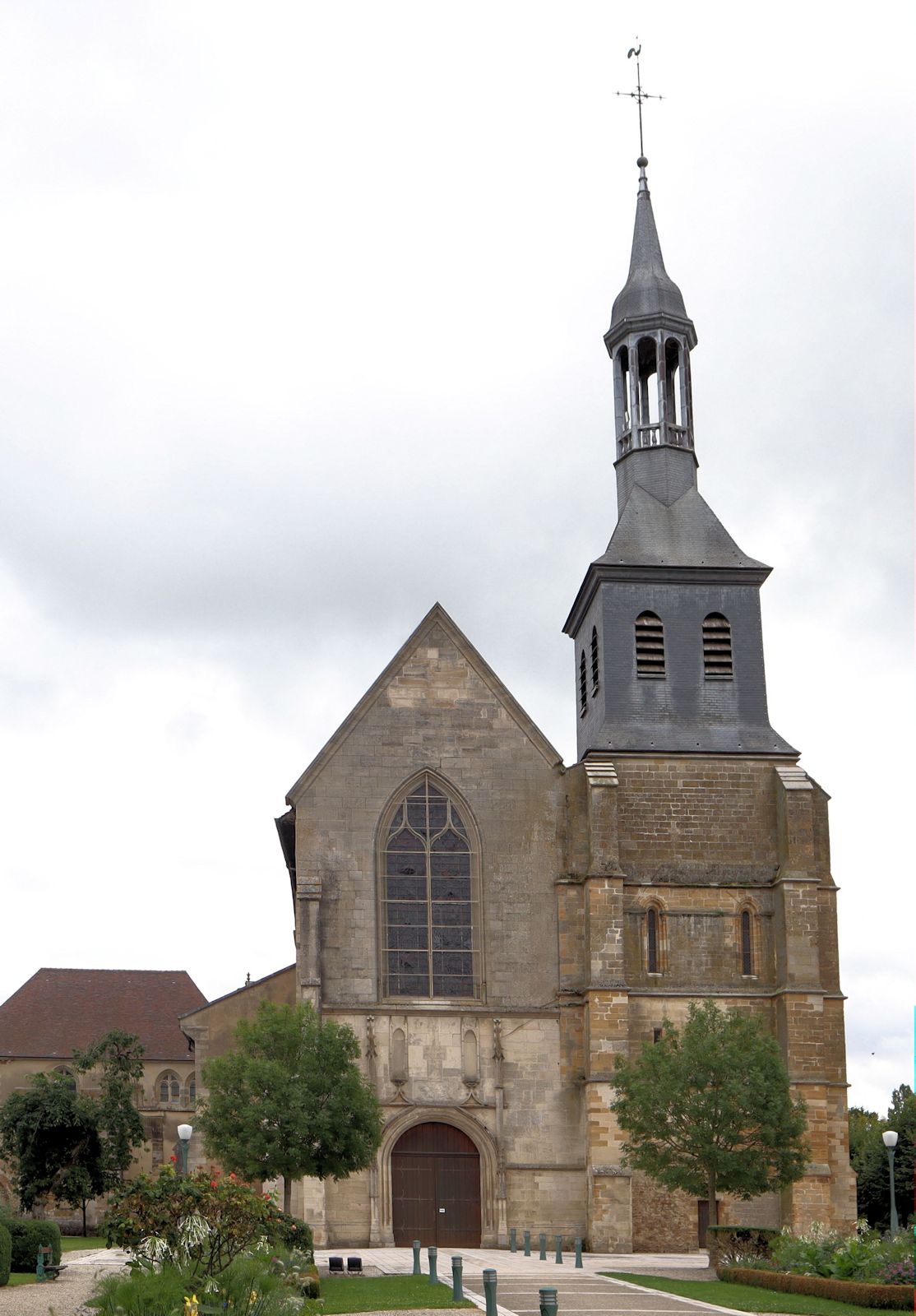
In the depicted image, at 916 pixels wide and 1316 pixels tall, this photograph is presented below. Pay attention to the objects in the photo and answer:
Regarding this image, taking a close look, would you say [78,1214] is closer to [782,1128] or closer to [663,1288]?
[782,1128]

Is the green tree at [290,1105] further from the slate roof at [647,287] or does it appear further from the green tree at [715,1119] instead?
the slate roof at [647,287]

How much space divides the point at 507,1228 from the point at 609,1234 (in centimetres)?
242

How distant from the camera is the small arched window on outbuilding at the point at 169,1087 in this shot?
211 ft

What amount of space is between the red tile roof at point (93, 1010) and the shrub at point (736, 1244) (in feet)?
120

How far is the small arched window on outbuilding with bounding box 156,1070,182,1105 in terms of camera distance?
64.4m

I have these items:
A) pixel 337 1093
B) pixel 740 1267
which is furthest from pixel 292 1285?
pixel 337 1093

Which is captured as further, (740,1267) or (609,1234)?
(609,1234)

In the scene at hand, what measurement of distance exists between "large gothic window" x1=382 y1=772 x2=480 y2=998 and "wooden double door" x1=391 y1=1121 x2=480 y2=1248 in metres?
3.32

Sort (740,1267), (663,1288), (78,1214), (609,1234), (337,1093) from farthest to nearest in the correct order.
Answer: (78,1214) < (609,1234) < (337,1093) < (740,1267) < (663,1288)

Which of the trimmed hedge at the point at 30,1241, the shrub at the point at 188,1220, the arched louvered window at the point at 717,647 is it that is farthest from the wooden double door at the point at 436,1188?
the shrub at the point at 188,1220

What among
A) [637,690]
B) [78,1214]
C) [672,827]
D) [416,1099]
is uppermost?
[637,690]

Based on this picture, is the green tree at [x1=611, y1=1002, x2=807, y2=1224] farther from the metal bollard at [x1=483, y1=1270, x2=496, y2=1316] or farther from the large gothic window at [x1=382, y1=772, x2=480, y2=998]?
the metal bollard at [x1=483, y1=1270, x2=496, y2=1316]

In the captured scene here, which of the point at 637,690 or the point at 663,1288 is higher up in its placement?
the point at 637,690

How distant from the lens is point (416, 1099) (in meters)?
38.5
